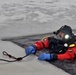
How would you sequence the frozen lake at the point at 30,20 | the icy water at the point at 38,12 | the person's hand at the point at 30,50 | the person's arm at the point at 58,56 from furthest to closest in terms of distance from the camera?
the icy water at the point at 38,12 < the person's hand at the point at 30,50 < the person's arm at the point at 58,56 < the frozen lake at the point at 30,20

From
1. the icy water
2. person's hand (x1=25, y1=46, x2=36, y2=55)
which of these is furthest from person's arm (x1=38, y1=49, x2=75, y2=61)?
the icy water

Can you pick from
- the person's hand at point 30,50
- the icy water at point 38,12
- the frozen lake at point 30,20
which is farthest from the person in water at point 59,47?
the icy water at point 38,12

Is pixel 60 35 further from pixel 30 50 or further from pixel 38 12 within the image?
pixel 38 12

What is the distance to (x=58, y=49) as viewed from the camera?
13.1 ft

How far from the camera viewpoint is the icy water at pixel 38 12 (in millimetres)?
6161

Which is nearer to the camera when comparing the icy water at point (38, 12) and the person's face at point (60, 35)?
the person's face at point (60, 35)

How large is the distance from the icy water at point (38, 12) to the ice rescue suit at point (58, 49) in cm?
154

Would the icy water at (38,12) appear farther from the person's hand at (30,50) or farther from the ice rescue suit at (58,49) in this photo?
the person's hand at (30,50)

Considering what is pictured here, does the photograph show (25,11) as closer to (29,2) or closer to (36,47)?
(29,2)

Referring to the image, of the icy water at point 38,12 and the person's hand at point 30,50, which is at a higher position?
the icy water at point 38,12

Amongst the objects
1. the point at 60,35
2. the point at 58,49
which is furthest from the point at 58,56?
the point at 60,35

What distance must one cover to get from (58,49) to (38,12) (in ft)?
10.2

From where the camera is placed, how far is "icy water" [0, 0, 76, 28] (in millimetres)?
6161

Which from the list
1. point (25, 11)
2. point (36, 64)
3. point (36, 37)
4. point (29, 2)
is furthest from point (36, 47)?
point (29, 2)
